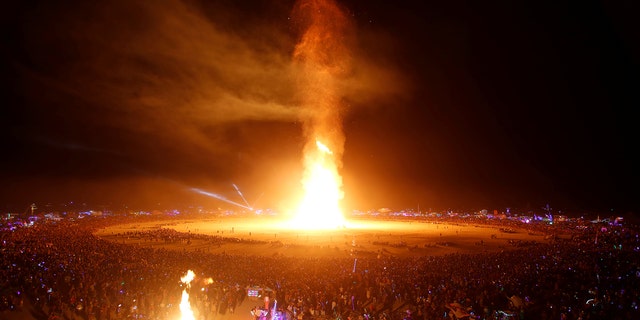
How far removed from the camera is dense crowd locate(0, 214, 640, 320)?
49.6 ft

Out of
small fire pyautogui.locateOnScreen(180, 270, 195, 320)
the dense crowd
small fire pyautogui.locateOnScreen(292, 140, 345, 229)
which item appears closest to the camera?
the dense crowd

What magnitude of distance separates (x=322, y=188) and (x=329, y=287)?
5494 cm

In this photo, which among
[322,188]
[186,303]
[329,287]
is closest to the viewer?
[186,303]

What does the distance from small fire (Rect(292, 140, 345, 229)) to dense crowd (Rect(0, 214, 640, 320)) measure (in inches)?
1805

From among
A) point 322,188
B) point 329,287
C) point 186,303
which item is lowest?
point 186,303

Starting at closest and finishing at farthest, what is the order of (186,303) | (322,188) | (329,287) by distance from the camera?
1. (186,303)
2. (329,287)
3. (322,188)

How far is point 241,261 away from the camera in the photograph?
24359 millimetres

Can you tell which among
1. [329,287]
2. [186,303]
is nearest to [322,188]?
[329,287]

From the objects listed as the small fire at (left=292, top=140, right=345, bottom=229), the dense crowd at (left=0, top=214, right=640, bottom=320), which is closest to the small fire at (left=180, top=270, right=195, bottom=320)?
the dense crowd at (left=0, top=214, right=640, bottom=320)

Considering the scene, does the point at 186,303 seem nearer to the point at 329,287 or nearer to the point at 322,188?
the point at 329,287

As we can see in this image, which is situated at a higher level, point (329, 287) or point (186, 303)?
point (329, 287)

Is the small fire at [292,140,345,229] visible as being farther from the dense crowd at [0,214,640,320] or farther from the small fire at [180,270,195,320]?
the small fire at [180,270,195,320]

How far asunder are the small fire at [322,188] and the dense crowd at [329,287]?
45.9 m

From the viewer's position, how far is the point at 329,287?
17375mm
